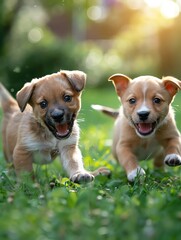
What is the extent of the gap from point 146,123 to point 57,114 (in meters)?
0.93

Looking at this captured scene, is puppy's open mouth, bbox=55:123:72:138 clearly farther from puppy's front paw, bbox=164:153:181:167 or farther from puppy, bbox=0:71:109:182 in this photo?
puppy's front paw, bbox=164:153:181:167

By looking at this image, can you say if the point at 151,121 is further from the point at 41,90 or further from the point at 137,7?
the point at 137,7

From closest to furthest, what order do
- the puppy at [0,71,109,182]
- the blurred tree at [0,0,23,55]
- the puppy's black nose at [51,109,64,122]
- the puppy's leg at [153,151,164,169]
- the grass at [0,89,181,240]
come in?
1. the grass at [0,89,181,240]
2. the puppy's black nose at [51,109,64,122]
3. the puppy at [0,71,109,182]
4. the puppy's leg at [153,151,164,169]
5. the blurred tree at [0,0,23,55]

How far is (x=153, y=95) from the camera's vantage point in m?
5.25

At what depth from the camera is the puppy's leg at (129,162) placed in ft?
16.6

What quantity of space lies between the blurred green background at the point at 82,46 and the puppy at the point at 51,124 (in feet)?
29.4

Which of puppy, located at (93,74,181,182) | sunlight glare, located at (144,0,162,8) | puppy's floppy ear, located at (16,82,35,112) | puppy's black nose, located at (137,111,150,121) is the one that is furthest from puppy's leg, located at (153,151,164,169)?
sunlight glare, located at (144,0,162,8)

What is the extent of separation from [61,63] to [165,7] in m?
5.59

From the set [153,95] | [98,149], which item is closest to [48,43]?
[98,149]

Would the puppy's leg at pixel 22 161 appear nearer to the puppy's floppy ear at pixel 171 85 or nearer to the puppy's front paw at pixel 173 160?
the puppy's front paw at pixel 173 160

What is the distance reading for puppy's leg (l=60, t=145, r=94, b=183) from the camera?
15.3 ft

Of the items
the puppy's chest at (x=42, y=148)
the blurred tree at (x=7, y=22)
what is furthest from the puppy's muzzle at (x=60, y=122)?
the blurred tree at (x=7, y=22)

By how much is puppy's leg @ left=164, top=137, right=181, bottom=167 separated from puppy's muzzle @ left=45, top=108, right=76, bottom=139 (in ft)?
2.95

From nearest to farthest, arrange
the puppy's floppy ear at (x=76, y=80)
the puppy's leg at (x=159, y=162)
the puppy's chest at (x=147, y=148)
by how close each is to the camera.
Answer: the puppy's floppy ear at (x=76, y=80) < the puppy's chest at (x=147, y=148) < the puppy's leg at (x=159, y=162)
